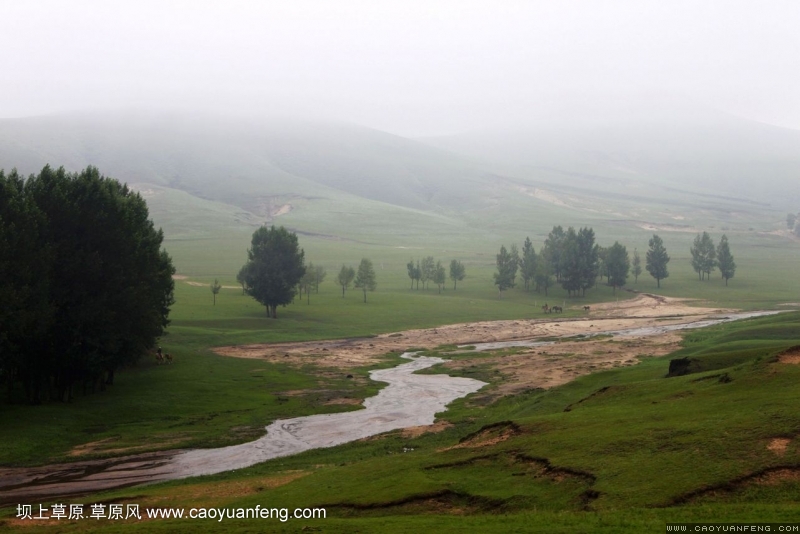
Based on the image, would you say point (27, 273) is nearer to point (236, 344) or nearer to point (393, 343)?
point (236, 344)

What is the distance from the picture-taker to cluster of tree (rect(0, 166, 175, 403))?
165 ft

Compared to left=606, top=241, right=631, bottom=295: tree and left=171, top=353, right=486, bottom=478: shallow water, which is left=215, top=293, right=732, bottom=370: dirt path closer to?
left=606, top=241, right=631, bottom=295: tree

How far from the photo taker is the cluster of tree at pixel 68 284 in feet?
165

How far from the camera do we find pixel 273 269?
126 meters

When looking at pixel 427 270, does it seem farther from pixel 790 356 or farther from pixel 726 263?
pixel 790 356

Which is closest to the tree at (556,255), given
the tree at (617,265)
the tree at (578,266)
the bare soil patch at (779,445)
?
the tree at (578,266)

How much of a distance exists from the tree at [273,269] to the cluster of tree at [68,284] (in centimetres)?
6079

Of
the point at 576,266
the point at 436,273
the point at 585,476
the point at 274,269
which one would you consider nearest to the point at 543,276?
the point at 576,266

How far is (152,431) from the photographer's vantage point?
5078 centimetres

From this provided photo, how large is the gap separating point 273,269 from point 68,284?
228 feet

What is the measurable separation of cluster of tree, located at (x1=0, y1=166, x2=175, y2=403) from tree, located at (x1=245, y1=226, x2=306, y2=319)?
199 ft

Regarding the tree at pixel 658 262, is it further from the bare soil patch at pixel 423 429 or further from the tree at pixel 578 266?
the bare soil patch at pixel 423 429

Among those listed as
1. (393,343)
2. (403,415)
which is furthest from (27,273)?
(393,343)

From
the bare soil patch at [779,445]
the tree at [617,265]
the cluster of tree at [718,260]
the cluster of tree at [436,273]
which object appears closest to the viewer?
the bare soil patch at [779,445]
